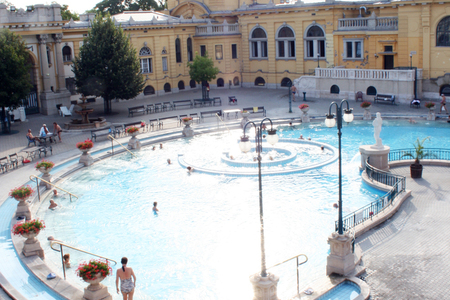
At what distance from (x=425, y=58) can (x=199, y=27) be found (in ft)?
77.3

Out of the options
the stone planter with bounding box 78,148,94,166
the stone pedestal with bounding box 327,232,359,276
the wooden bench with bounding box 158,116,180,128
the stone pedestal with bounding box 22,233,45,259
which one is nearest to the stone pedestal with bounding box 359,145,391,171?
the stone pedestal with bounding box 327,232,359,276

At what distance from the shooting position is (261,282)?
13.0m

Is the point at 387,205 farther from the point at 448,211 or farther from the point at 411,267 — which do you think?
the point at 411,267

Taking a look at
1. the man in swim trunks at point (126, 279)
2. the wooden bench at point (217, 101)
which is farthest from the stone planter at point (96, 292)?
the wooden bench at point (217, 101)

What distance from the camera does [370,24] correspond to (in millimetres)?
45219

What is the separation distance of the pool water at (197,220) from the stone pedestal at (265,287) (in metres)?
2.03

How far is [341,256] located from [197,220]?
284 inches

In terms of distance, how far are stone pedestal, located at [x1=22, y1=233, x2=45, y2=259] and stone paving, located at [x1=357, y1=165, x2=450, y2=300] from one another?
10.6 m

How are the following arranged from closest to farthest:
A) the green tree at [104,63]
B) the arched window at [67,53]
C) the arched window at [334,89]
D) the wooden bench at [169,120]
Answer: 1. the wooden bench at [169,120]
2. the green tree at [104,63]
3. the arched window at [334,89]
4. the arched window at [67,53]

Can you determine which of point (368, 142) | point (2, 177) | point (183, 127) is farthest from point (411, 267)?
point (183, 127)

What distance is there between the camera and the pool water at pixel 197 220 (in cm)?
1638

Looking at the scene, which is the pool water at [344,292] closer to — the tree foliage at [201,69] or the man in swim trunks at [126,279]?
the man in swim trunks at [126,279]

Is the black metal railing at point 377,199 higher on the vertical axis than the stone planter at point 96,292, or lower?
higher

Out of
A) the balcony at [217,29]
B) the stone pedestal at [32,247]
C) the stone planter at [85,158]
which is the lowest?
the stone pedestal at [32,247]
